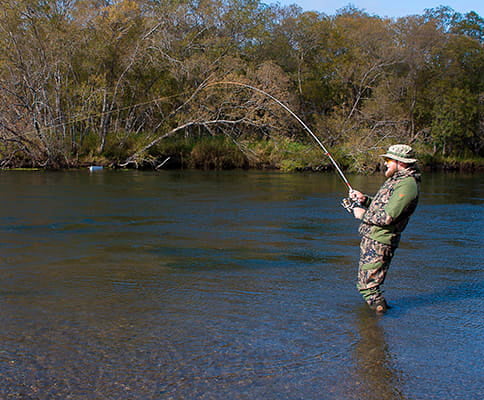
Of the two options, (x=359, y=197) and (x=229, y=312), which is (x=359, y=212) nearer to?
(x=359, y=197)

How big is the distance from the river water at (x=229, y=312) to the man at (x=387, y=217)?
0.36 m

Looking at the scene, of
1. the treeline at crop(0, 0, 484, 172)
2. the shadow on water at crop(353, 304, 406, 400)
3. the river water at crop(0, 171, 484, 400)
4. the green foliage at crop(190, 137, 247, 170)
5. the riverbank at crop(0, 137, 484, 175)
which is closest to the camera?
the shadow on water at crop(353, 304, 406, 400)

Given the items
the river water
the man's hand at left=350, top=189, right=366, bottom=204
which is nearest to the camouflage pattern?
the man's hand at left=350, top=189, right=366, bottom=204

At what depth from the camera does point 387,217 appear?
5.19 metres

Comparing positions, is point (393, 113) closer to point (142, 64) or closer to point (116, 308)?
point (142, 64)

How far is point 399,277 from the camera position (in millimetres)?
7074

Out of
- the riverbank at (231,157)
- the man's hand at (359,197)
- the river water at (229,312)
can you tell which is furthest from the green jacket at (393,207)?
the riverbank at (231,157)

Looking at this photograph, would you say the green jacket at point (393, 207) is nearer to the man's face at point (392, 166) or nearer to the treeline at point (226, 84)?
the man's face at point (392, 166)

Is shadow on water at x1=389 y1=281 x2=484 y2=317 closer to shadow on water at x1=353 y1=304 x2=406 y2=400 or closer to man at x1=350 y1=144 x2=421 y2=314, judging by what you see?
man at x1=350 y1=144 x2=421 y2=314

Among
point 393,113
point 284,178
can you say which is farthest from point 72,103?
point 393,113

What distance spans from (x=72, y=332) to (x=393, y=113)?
1249 inches

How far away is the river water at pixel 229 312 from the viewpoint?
4.04 meters

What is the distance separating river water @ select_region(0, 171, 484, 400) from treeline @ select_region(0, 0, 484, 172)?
38.0 ft

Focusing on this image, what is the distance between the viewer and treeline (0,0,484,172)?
26.3 m
